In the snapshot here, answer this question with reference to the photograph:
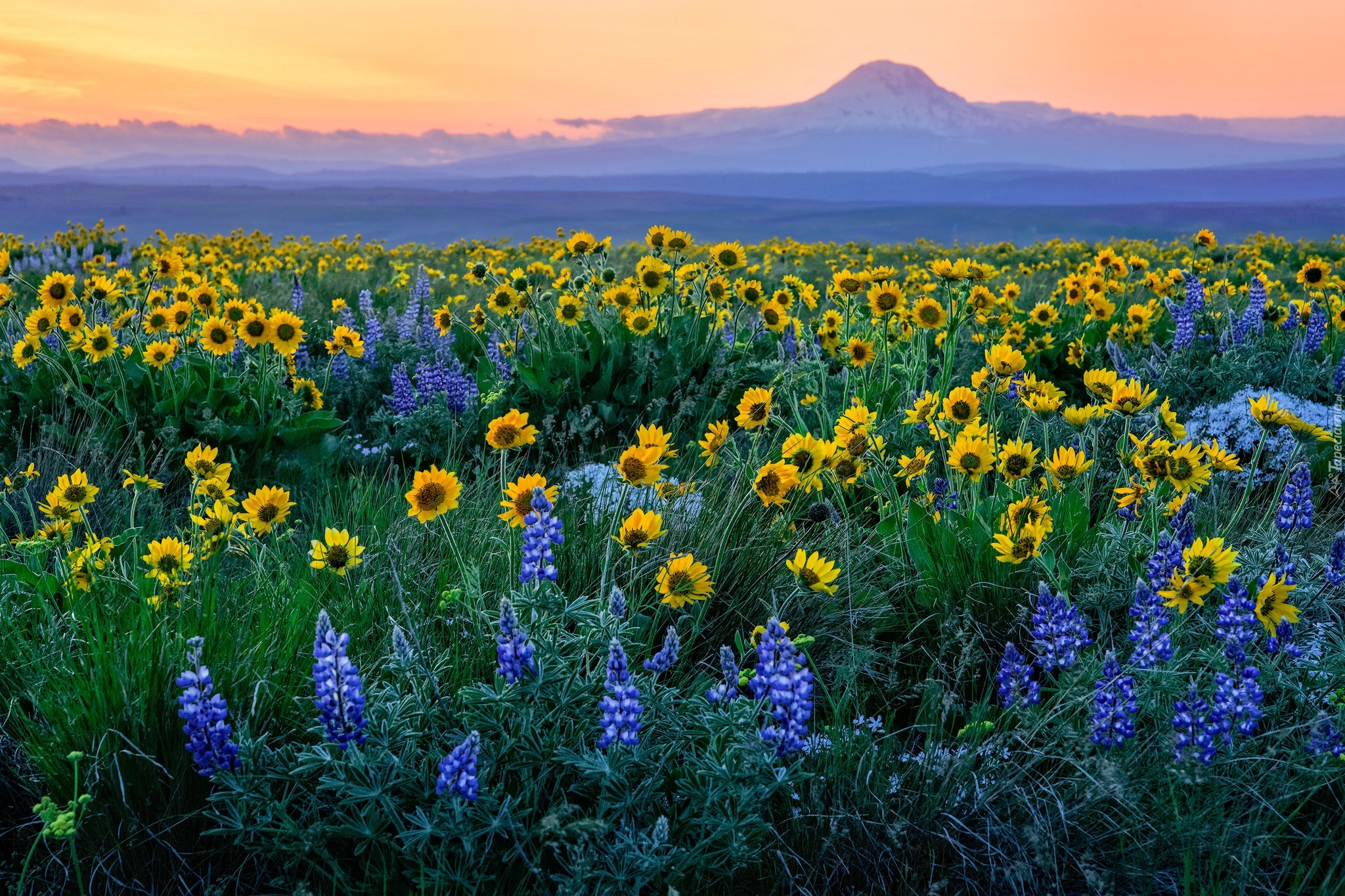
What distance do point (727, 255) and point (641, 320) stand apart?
630 millimetres

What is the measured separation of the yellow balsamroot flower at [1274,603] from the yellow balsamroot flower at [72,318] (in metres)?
5.09

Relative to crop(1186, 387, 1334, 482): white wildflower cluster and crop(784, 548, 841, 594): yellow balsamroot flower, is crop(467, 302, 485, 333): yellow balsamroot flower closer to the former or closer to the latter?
crop(784, 548, 841, 594): yellow balsamroot flower

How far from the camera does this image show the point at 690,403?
14.0 ft

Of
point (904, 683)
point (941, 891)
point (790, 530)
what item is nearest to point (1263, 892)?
point (941, 891)

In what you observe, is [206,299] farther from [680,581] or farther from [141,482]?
[680,581]

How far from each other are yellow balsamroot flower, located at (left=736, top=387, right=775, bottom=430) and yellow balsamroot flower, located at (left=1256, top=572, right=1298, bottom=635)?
4.86 feet

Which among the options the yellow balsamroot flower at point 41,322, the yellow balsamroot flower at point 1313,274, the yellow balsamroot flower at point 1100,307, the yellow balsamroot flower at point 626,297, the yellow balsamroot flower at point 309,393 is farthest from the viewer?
the yellow balsamroot flower at point 1313,274

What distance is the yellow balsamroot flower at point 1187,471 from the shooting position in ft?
8.73

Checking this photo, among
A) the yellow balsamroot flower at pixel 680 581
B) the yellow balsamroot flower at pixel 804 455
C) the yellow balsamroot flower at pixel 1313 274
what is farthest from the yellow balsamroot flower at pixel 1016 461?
the yellow balsamroot flower at pixel 1313 274

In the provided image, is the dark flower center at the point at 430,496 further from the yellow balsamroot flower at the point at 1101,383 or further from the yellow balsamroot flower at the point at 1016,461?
the yellow balsamroot flower at the point at 1101,383

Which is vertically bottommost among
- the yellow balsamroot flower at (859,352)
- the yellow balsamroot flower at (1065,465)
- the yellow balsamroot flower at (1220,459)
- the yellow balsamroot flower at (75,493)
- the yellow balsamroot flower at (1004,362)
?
the yellow balsamroot flower at (75,493)

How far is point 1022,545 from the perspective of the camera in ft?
8.39

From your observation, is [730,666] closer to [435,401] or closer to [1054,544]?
[1054,544]

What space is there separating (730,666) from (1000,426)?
3342mm
